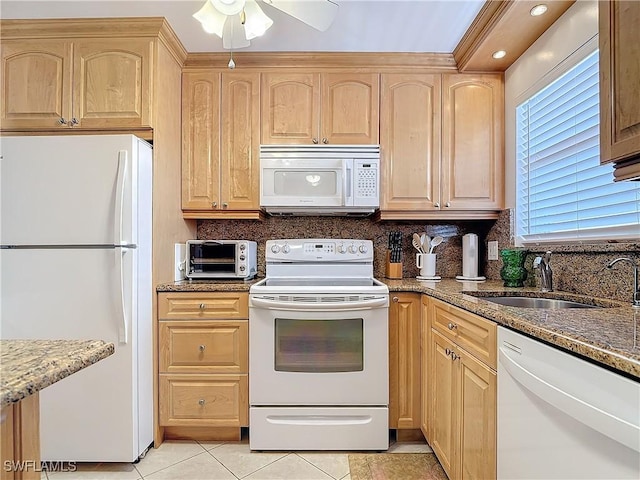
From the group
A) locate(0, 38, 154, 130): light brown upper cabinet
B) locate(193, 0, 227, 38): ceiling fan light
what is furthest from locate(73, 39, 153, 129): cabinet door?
locate(193, 0, 227, 38): ceiling fan light

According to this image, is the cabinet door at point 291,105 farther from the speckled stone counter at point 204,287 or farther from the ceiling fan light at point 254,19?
the speckled stone counter at point 204,287

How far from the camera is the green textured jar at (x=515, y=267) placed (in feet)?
6.64

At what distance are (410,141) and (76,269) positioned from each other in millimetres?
2087

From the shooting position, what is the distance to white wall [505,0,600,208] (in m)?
1.68

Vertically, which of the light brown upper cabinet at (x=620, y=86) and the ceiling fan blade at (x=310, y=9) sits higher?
the ceiling fan blade at (x=310, y=9)

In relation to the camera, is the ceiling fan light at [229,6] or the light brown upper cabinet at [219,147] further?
the light brown upper cabinet at [219,147]

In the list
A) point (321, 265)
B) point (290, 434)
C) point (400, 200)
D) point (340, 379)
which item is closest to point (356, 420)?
point (340, 379)

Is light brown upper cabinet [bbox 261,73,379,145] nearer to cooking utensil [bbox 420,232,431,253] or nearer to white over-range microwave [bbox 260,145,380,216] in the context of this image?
white over-range microwave [bbox 260,145,380,216]

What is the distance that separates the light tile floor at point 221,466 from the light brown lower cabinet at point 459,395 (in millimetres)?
444

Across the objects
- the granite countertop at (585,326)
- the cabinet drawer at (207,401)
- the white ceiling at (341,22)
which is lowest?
the cabinet drawer at (207,401)

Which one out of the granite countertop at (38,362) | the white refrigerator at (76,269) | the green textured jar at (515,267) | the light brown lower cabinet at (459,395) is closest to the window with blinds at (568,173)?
the green textured jar at (515,267)

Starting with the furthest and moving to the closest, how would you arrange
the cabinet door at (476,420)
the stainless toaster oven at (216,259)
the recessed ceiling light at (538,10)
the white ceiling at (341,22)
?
the stainless toaster oven at (216,259) → the white ceiling at (341,22) → the recessed ceiling light at (538,10) → the cabinet door at (476,420)

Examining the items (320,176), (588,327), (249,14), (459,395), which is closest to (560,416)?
(588,327)

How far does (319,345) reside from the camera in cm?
204
